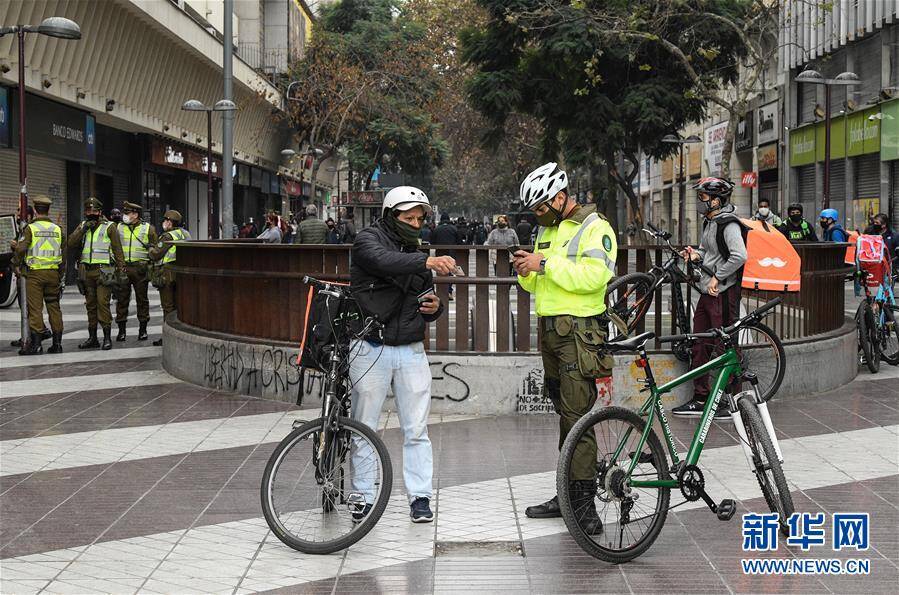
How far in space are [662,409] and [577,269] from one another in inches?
31.5

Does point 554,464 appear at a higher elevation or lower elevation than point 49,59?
lower

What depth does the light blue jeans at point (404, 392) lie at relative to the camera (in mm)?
6168

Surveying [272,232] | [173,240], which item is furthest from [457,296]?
[272,232]

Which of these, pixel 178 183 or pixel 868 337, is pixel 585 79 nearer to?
pixel 178 183

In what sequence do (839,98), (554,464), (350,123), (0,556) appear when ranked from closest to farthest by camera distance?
(0,556) → (554,464) → (839,98) → (350,123)

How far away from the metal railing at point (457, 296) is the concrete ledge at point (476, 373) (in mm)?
160

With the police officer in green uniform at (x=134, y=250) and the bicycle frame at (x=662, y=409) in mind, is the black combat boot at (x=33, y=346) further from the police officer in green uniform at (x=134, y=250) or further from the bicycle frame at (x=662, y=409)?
the bicycle frame at (x=662, y=409)

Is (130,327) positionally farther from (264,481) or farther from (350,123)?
(350,123)

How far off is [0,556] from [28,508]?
94 cm

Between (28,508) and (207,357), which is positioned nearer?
(28,508)

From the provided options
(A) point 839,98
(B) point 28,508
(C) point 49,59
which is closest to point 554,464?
(B) point 28,508

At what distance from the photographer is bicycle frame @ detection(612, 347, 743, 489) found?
573 centimetres

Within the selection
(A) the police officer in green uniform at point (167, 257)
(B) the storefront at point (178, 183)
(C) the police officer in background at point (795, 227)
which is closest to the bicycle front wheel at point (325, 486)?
(A) the police officer in green uniform at point (167, 257)

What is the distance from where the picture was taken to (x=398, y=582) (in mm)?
5305
